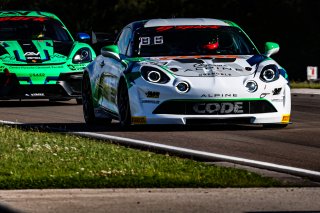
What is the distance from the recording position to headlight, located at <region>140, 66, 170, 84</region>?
1427 centimetres

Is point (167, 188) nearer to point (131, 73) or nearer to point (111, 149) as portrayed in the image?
point (111, 149)

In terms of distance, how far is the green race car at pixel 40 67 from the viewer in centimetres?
2062

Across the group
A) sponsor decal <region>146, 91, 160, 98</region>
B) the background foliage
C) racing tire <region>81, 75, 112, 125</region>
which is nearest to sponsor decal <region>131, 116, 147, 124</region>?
sponsor decal <region>146, 91, 160, 98</region>

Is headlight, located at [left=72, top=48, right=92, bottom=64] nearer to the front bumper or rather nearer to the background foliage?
the front bumper

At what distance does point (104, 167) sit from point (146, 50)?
5.04 metres

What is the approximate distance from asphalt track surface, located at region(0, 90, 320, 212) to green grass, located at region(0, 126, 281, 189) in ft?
1.16

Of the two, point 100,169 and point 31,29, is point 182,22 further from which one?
point 31,29

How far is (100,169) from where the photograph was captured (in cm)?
1023

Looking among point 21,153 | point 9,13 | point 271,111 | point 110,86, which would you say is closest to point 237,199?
point 21,153

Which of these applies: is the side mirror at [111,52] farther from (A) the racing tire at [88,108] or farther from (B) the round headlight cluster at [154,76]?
(A) the racing tire at [88,108]

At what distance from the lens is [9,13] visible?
2241cm

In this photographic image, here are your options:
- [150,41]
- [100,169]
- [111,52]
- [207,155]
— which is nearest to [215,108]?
[150,41]

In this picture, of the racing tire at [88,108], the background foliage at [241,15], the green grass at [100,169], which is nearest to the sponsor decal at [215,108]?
the green grass at [100,169]

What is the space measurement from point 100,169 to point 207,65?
4477mm
